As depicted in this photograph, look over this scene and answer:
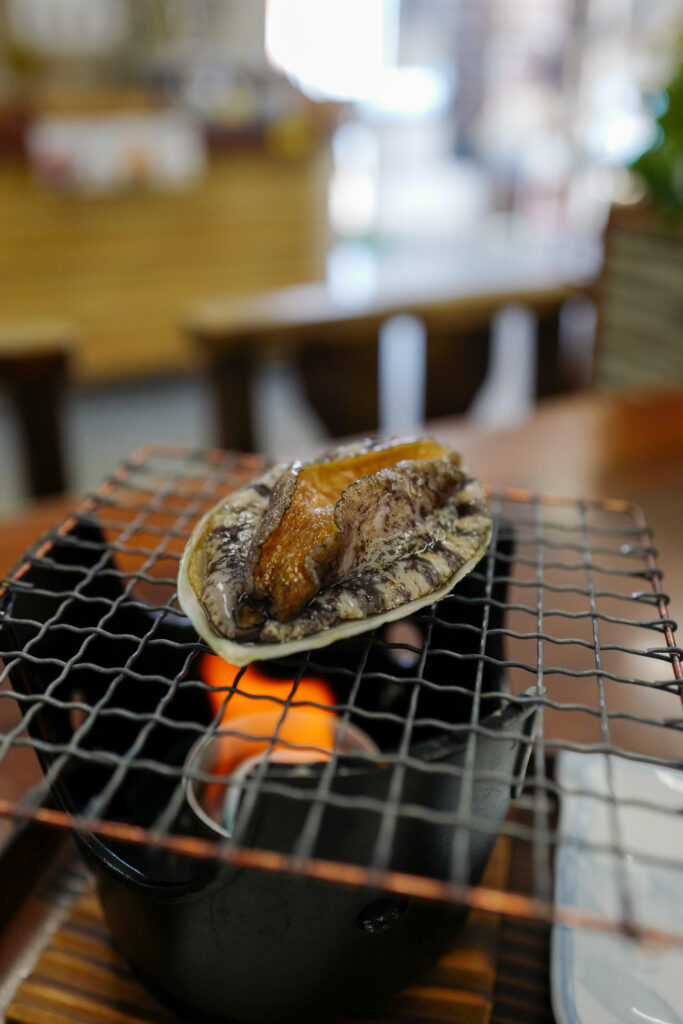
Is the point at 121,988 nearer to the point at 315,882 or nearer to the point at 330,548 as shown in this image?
the point at 315,882

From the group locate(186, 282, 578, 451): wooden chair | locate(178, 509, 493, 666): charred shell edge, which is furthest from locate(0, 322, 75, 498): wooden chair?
locate(178, 509, 493, 666): charred shell edge

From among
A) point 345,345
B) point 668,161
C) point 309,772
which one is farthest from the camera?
point 345,345

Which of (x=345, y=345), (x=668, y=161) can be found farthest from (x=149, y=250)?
(x=668, y=161)

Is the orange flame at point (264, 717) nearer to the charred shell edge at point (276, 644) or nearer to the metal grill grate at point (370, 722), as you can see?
the metal grill grate at point (370, 722)

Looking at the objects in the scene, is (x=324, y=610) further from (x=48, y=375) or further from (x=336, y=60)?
(x=336, y=60)

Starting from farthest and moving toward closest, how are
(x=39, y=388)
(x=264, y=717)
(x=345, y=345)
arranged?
(x=345, y=345) < (x=39, y=388) < (x=264, y=717)
